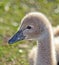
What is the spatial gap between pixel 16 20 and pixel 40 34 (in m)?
1.99

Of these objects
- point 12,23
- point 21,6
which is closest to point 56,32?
point 12,23

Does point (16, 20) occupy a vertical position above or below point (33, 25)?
above

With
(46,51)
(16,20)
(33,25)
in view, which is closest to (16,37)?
(33,25)

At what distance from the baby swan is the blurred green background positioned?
89cm

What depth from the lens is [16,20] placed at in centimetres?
617

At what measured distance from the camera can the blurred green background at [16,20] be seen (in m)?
5.29

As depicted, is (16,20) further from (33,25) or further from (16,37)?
(33,25)

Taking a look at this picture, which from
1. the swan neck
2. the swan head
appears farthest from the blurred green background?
the swan head

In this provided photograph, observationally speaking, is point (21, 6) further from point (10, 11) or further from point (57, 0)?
point (57, 0)

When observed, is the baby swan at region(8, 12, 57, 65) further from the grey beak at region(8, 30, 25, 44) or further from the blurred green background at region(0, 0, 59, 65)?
the blurred green background at region(0, 0, 59, 65)

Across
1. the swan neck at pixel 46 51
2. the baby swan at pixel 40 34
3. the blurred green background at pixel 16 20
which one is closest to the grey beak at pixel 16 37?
the baby swan at pixel 40 34

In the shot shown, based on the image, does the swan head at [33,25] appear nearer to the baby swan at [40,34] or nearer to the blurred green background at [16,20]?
the baby swan at [40,34]

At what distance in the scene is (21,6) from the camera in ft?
21.6

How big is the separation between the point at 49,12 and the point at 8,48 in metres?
1.36
